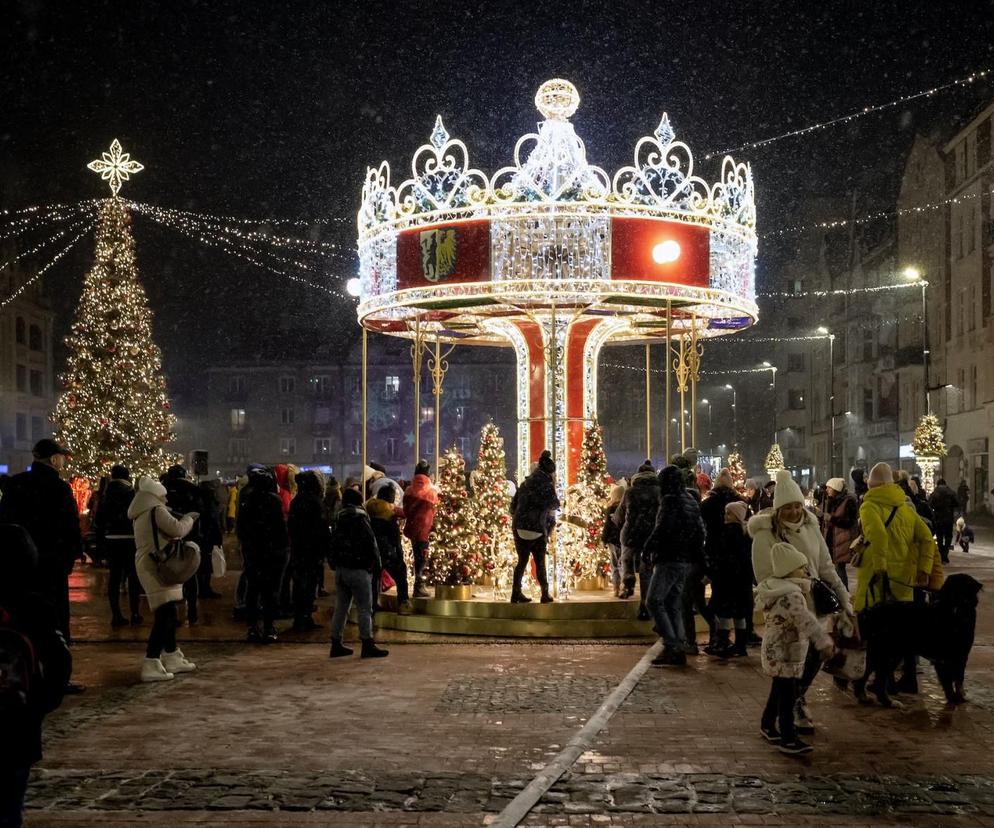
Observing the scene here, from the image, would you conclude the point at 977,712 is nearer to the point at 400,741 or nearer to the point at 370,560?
the point at 400,741

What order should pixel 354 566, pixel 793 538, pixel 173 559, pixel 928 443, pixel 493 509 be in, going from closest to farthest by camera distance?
1. pixel 793 538
2. pixel 173 559
3. pixel 354 566
4. pixel 493 509
5. pixel 928 443

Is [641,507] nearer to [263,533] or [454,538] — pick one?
[454,538]

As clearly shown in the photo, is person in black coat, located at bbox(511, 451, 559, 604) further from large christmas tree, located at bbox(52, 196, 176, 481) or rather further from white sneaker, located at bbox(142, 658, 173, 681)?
large christmas tree, located at bbox(52, 196, 176, 481)

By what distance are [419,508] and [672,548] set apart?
5.04m

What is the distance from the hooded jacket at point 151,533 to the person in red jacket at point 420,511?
5413mm

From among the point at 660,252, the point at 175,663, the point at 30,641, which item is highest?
the point at 660,252

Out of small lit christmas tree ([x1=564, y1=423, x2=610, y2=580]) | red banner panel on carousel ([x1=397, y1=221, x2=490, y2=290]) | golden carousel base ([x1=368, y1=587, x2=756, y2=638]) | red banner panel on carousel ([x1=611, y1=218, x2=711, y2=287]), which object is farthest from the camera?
small lit christmas tree ([x1=564, y1=423, x2=610, y2=580])

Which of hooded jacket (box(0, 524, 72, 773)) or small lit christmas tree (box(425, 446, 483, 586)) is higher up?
hooded jacket (box(0, 524, 72, 773))

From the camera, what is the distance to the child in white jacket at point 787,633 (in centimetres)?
784

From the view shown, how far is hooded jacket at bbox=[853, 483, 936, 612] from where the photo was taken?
975 cm

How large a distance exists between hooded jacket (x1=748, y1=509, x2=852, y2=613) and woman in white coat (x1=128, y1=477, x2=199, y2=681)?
4873 mm

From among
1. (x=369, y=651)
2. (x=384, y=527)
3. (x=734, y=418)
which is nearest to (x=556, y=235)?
(x=384, y=527)

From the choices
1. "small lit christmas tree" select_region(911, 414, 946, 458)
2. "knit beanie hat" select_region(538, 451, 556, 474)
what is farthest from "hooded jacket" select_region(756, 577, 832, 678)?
"small lit christmas tree" select_region(911, 414, 946, 458)

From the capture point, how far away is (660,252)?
15852 mm
